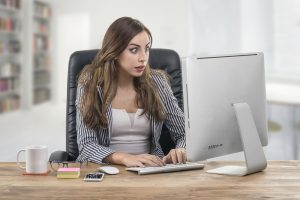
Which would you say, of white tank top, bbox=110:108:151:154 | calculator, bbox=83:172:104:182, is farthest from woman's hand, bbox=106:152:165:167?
white tank top, bbox=110:108:151:154

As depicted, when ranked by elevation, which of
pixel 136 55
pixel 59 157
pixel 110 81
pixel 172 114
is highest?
pixel 136 55

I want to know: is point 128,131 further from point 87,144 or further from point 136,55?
point 136,55

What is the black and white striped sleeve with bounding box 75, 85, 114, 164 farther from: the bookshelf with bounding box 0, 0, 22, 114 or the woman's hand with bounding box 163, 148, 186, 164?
the bookshelf with bounding box 0, 0, 22, 114

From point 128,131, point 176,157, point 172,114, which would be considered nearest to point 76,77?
point 128,131

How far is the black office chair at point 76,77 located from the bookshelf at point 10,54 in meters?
6.20

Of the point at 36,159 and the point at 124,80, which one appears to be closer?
the point at 36,159

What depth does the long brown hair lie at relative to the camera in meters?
2.18

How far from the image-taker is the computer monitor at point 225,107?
1625 mm

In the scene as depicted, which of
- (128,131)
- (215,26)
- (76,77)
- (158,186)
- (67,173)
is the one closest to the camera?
(158,186)

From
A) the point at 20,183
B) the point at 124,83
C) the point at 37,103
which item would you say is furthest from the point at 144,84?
the point at 37,103

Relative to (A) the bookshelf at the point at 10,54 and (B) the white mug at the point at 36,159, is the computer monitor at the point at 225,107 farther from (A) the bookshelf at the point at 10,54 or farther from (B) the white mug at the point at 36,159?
(A) the bookshelf at the point at 10,54

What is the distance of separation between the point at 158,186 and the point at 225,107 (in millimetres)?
362

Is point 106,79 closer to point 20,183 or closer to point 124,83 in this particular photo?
point 124,83

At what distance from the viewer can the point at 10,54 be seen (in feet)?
29.1
